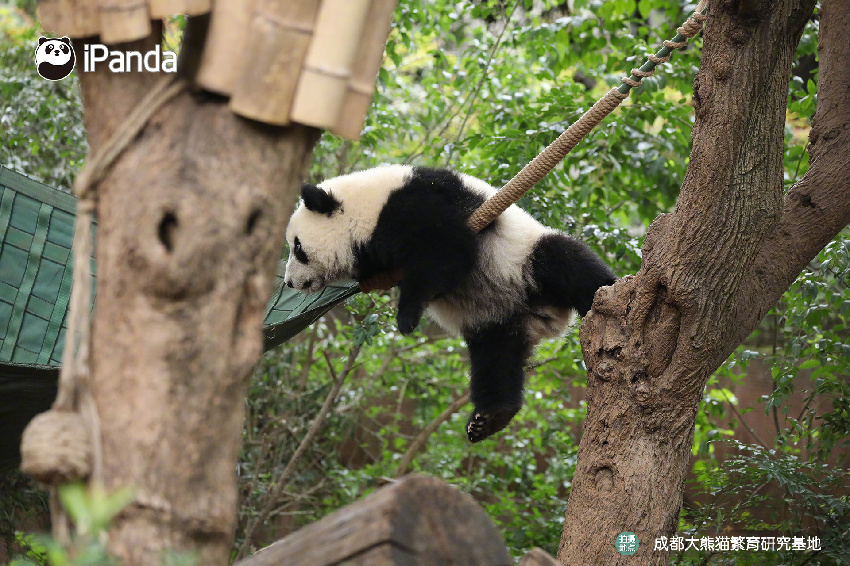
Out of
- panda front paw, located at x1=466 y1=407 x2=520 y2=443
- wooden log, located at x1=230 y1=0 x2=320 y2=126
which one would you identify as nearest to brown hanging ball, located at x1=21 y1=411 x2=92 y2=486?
wooden log, located at x1=230 y1=0 x2=320 y2=126

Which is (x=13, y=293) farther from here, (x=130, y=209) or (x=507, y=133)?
(x=507, y=133)

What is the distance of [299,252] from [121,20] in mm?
2293

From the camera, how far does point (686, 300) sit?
7.28ft

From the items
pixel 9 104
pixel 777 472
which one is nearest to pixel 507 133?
pixel 777 472

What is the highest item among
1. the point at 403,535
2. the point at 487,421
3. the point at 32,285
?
the point at 403,535

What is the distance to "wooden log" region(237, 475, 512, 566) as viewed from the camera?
40.8 inches

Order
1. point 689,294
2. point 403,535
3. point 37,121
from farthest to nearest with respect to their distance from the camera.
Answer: point 37,121, point 689,294, point 403,535

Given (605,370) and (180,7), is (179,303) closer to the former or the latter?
(180,7)

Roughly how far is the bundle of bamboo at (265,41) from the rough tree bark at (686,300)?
1305mm

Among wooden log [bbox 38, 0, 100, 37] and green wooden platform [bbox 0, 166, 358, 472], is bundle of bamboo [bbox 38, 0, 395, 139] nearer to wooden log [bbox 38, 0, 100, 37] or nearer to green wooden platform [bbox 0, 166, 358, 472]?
wooden log [bbox 38, 0, 100, 37]

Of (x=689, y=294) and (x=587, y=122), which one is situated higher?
(x=587, y=122)

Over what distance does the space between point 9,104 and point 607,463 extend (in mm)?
4271

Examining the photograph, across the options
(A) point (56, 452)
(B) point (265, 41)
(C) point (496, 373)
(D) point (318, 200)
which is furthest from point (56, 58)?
(C) point (496, 373)

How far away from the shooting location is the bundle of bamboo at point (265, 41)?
1214 mm
